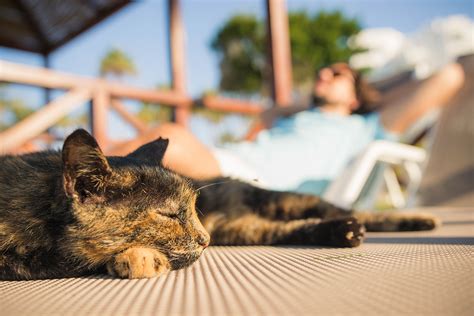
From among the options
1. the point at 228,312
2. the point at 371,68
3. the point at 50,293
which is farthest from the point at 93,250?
the point at 371,68

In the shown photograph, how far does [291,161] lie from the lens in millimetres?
3152

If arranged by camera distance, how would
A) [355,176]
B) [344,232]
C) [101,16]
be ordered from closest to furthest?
[344,232] → [355,176] → [101,16]

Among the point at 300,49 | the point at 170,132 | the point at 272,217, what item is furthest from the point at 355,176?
the point at 300,49

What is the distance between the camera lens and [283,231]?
5.37ft

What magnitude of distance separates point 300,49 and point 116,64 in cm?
1677

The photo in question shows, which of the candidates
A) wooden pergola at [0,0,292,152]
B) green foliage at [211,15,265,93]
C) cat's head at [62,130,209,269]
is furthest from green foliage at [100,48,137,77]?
cat's head at [62,130,209,269]

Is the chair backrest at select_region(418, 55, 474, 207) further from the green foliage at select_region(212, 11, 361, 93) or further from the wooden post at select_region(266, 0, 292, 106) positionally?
the green foliage at select_region(212, 11, 361, 93)

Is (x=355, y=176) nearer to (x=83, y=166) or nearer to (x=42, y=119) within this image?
(x=83, y=166)

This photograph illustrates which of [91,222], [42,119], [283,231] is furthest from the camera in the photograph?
[42,119]

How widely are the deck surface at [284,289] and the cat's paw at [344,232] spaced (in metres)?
0.19

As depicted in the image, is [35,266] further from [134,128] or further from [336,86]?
[134,128]

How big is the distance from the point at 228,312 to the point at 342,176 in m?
2.37

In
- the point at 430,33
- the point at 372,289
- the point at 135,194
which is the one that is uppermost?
the point at 430,33

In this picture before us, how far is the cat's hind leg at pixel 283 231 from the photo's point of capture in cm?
137
